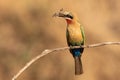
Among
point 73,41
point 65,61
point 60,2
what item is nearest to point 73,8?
point 60,2

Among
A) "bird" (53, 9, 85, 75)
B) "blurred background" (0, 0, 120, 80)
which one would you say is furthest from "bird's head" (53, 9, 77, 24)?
"blurred background" (0, 0, 120, 80)

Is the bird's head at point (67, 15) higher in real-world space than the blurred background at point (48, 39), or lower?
higher

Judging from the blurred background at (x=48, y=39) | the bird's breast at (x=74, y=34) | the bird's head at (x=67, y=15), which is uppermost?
the bird's head at (x=67, y=15)

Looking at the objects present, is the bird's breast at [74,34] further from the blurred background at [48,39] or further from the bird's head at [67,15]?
the blurred background at [48,39]

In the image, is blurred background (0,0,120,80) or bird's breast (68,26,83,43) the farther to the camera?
blurred background (0,0,120,80)

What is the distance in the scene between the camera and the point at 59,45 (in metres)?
5.99

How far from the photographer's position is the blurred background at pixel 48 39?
597 cm

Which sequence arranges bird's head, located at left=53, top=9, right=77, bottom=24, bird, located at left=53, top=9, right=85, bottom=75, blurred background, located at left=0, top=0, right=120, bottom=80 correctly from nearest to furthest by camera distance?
bird's head, located at left=53, top=9, right=77, bottom=24, bird, located at left=53, top=9, right=85, bottom=75, blurred background, located at left=0, top=0, right=120, bottom=80

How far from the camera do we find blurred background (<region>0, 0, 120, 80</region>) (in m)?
5.97

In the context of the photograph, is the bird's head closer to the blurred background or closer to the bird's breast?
the bird's breast

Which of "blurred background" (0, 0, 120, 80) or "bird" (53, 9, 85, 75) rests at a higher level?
"bird" (53, 9, 85, 75)

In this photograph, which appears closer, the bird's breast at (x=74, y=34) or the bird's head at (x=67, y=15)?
the bird's head at (x=67, y=15)

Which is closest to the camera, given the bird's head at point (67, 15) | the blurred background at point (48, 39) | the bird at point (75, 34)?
the bird's head at point (67, 15)

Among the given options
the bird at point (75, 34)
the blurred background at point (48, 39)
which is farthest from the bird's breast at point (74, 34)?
the blurred background at point (48, 39)
